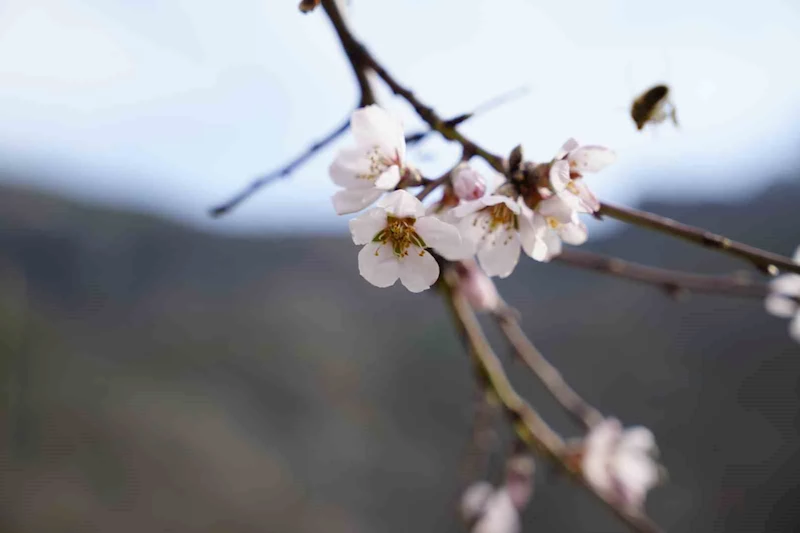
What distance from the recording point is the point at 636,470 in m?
1.14

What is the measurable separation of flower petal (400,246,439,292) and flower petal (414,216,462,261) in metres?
0.05

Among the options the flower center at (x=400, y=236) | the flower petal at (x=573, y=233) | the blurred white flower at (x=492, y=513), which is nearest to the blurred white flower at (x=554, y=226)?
the flower petal at (x=573, y=233)

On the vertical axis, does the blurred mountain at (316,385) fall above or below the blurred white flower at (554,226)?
above

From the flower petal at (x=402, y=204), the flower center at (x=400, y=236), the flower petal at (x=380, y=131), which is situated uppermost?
the flower petal at (x=380, y=131)

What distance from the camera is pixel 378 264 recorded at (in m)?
0.56

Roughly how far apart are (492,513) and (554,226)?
2.94 feet

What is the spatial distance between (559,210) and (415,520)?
4754mm

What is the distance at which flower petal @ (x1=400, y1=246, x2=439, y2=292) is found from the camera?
21.4 inches

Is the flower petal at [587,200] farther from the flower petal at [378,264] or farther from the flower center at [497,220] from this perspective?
the flower petal at [378,264]

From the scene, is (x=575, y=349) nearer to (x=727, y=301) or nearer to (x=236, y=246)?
(x=727, y=301)

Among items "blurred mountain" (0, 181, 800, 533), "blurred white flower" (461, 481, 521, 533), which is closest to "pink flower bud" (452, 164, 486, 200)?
"blurred white flower" (461, 481, 521, 533)

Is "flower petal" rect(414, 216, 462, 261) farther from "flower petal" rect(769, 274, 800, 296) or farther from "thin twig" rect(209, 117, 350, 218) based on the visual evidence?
"flower petal" rect(769, 274, 800, 296)

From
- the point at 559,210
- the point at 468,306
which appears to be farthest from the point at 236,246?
the point at 559,210

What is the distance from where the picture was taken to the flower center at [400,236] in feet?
1.75
